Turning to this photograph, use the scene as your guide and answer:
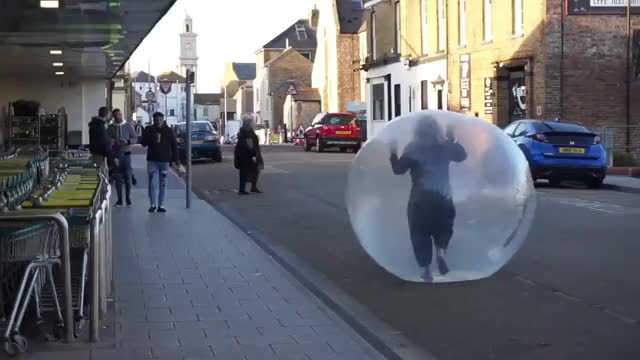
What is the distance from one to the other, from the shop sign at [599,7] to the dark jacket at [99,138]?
18.0 m

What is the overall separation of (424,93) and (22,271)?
3584cm

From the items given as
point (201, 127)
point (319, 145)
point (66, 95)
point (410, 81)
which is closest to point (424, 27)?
point (410, 81)

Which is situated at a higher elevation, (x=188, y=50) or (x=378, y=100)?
(x=188, y=50)

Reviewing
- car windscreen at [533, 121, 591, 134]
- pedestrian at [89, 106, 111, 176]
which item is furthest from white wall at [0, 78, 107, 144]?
car windscreen at [533, 121, 591, 134]

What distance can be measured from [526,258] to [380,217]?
2.76 m

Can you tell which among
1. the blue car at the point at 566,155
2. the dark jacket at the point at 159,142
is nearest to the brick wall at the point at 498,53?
the blue car at the point at 566,155

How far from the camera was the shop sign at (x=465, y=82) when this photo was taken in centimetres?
3525

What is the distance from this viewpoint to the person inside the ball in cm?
802

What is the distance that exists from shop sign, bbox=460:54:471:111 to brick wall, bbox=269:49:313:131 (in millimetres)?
53999

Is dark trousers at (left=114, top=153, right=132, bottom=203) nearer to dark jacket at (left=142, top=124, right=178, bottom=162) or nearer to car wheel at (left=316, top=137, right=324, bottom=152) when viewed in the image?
dark jacket at (left=142, top=124, right=178, bottom=162)

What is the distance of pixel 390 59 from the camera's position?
45.9 metres

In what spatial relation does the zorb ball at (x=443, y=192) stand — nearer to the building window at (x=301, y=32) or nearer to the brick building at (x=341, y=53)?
the brick building at (x=341, y=53)

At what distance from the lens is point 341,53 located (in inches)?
2670

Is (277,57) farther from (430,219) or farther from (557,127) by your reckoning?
(430,219)
